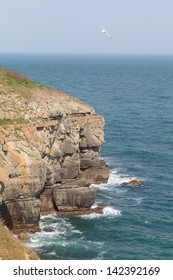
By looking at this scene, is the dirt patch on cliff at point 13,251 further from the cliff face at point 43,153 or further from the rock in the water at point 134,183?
the rock in the water at point 134,183

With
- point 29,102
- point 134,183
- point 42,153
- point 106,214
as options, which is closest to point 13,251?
point 42,153

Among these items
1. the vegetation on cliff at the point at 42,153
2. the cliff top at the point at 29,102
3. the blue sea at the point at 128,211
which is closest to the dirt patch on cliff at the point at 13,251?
the blue sea at the point at 128,211

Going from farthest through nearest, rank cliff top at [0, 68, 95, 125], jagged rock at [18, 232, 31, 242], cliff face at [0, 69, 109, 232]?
1. cliff top at [0, 68, 95, 125]
2. cliff face at [0, 69, 109, 232]
3. jagged rock at [18, 232, 31, 242]

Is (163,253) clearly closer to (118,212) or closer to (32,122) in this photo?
Answer: (118,212)

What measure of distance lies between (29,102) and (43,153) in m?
8.04

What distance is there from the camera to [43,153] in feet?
222

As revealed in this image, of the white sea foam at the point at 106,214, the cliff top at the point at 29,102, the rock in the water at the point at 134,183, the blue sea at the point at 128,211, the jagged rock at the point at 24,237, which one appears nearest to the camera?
the blue sea at the point at 128,211

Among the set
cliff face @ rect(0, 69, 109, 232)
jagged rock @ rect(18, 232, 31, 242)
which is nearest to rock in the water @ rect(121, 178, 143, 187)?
cliff face @ rect(0, 69, 109, 232)

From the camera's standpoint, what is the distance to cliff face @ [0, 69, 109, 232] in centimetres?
6112

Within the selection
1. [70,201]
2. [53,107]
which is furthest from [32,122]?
[70,201]

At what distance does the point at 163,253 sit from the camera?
5681cm

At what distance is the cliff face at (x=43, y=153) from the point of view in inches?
2406

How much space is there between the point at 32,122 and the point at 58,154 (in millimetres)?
6414

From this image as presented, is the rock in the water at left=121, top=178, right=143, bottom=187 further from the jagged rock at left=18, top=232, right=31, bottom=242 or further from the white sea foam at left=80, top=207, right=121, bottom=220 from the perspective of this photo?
the jagged rock at left=18, top=232, right=31, bottom=242
